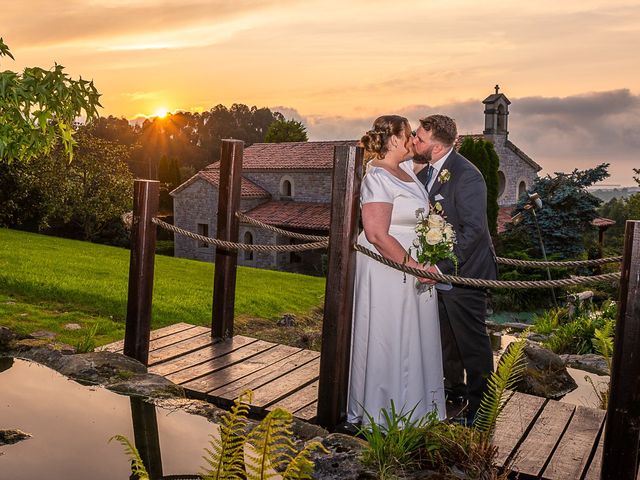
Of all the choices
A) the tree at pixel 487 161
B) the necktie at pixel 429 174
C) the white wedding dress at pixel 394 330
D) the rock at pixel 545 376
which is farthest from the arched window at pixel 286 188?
the white wedding dress at pixel 394 330

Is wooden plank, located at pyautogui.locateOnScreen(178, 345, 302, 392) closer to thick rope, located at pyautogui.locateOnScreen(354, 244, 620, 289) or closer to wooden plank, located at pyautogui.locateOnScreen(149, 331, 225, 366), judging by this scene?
wooden plank, located at pyautogui.locateOnScreen(149, 331, 225, 366)

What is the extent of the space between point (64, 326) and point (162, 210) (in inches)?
1411

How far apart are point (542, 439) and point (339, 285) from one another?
6.00 ft

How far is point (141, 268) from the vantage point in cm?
615

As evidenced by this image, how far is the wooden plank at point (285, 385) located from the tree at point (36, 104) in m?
2.49

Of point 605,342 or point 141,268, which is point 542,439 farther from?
point 141,268

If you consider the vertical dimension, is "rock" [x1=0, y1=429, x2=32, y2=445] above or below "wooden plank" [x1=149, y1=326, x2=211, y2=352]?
below

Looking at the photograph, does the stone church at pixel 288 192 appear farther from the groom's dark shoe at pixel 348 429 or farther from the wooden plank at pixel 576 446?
the groom's dark shoe at pixel 348 429

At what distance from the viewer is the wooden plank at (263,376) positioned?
5.45 metres

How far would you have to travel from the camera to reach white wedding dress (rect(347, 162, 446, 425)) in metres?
4.89

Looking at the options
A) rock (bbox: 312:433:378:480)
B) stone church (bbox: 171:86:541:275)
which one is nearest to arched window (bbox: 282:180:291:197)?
stone church (bbox: 171:86:541:275)

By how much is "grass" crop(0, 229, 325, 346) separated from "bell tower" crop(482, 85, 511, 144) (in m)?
17.6

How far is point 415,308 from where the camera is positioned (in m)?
4.93

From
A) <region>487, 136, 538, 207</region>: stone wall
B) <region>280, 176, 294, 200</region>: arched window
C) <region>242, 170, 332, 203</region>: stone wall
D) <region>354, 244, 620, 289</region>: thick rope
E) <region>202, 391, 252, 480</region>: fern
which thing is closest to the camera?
<region>202, 391, 252, 480</region>: fern
